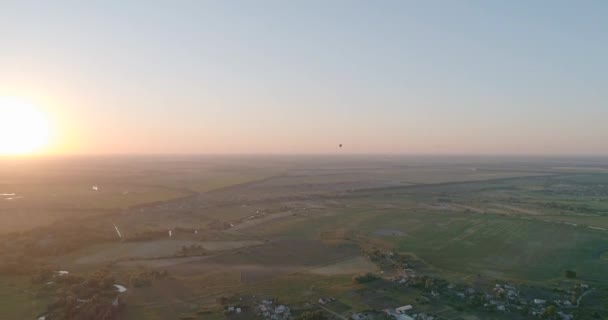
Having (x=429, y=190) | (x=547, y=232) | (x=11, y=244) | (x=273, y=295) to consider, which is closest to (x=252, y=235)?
(x=273, y=295)

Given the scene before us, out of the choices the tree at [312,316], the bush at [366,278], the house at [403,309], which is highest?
the bush at [366,278]

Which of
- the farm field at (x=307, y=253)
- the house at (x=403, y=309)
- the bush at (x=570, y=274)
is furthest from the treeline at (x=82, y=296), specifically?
the bush at (x=570, y=274)

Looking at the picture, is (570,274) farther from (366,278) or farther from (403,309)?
(366,278)

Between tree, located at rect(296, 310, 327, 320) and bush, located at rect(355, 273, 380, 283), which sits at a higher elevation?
bush, located at rect(355, 273, 380, 283)

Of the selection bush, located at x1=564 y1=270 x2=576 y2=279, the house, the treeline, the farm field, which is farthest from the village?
the treeline

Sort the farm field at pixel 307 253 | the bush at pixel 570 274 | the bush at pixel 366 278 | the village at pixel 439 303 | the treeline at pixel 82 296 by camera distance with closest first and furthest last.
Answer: the treeline at pixel 82 296 < the village at pixel 439 303 < the farm field at pixel 307 253 < the bush at pixel 366 278 < the bush at pixel 570 274

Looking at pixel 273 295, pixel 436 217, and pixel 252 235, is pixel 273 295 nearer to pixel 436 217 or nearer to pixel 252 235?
pixel 252 235

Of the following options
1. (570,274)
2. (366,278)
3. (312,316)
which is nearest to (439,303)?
(366,278)

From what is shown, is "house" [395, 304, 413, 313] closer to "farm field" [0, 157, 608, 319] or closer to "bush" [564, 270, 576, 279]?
"farm field" [0, 157, 608, 319]

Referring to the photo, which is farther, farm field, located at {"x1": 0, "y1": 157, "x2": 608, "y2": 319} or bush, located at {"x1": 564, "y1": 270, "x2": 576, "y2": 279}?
bush, located at {"x1": 564, "y1": 270, "x2": 576, "y2": 279}

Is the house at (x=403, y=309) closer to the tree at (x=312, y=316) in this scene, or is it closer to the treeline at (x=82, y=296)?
the tree at (x=312, y=316)

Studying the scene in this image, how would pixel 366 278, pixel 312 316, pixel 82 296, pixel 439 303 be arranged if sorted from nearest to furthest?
1. pixel 312 316
2. pixel 439 303
3. pixel 82 296
4. pixel 366 278
